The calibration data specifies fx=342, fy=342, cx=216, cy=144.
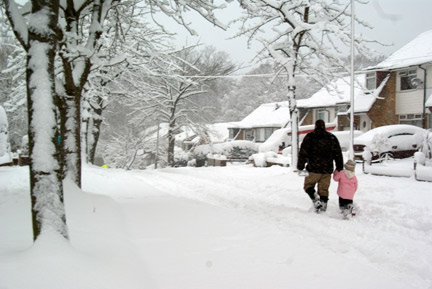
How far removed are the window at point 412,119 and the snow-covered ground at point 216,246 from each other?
19040mm

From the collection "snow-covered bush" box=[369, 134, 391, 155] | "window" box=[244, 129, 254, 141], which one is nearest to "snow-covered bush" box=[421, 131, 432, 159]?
"snow-covered bush" box=[369, 134, 391, 155]

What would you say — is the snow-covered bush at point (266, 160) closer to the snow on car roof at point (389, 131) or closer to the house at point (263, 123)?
the snow on car roof at point (389, 131)

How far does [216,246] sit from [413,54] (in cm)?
2493

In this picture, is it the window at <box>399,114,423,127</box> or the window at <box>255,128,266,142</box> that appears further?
the window at <box>255,128,266,142</box>

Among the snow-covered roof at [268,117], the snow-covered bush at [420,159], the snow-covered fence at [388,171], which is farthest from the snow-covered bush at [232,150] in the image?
the snow-covered bush at [420,159]

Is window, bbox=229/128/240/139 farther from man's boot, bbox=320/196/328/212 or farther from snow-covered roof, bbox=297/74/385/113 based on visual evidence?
man's boot, bbox=320/196/328/212

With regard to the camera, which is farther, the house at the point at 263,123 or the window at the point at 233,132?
the window at the point at 233,132

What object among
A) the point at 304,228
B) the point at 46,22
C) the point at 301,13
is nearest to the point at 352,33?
the point at 301,13

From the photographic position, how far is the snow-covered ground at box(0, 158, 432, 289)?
321 cm

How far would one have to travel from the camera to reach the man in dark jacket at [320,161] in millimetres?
6785

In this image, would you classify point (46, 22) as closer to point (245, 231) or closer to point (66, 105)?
point (245, 231)

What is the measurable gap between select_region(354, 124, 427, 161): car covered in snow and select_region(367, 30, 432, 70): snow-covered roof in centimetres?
920

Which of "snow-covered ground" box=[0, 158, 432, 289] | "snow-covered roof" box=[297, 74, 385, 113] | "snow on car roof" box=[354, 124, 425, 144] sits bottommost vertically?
"snow-covered ground" box=[0, 158, 432, 289]

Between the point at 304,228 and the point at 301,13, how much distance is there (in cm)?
1167
